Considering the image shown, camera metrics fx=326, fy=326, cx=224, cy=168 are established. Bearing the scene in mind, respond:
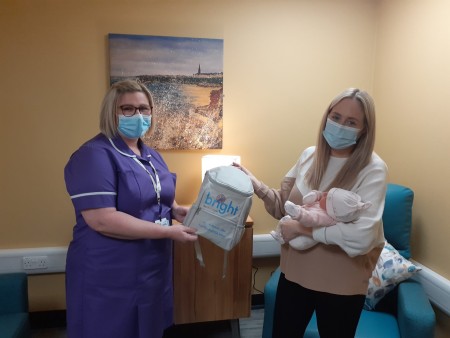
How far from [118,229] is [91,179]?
0.68 feet

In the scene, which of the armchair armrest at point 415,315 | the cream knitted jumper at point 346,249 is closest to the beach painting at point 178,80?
the cream knitted jumper at point 346,249

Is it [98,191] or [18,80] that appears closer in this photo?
[98,191]

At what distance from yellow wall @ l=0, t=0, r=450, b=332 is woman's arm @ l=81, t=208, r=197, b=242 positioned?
3.28 feet

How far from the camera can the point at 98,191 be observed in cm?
118

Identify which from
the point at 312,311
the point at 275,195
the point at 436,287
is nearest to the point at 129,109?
the point at 275,195

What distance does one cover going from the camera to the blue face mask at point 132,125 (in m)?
1.31

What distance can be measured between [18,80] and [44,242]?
1.03 meters

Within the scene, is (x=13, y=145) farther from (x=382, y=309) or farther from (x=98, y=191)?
(x=382, y=309)

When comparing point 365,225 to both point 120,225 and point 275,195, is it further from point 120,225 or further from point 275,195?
point 120,225

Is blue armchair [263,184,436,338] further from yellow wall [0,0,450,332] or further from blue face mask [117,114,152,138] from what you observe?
blue face mask [117,114,152,138]

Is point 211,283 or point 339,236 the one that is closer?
point 339,236

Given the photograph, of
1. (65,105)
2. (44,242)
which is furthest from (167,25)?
(44,242)

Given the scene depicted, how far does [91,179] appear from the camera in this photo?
3.86ft

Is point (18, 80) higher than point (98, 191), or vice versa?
point (18, 80)
